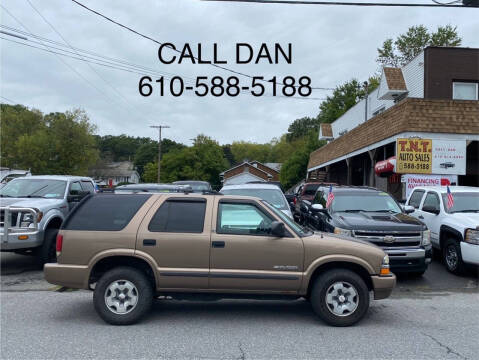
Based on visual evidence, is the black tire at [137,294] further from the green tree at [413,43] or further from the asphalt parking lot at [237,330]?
the green tree at [413,43]

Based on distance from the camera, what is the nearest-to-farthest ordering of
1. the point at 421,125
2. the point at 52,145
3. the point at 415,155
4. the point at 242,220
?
1. the point at 242,220
2. the point at 415,155
3. the point at 421,125
4. the point at 52,145

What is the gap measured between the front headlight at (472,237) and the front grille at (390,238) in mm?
1235

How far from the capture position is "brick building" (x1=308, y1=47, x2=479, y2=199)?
14328mm

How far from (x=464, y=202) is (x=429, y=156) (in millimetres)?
4616

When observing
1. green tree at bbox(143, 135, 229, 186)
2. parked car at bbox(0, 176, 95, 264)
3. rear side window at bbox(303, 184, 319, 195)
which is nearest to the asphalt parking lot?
parked car at bbox(0, 176, 95, 264)

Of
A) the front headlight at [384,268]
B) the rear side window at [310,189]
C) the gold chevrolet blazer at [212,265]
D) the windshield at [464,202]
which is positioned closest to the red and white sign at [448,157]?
the windshield at [464,202]

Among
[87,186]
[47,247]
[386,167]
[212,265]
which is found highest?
[386,167]

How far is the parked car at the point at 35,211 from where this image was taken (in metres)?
8.37

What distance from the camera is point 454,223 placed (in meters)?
9.18

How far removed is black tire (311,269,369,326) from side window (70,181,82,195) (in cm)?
686

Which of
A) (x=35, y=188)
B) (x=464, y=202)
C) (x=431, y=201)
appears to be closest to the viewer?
(x=464, y=202)

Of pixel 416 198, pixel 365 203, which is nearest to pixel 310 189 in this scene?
pixel 416 198

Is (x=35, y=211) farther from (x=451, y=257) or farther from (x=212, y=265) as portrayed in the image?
(x=451, y=257)

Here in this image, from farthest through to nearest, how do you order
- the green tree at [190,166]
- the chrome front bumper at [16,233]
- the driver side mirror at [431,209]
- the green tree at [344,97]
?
the green tree at [190,166], the green tree at [344,97], the driver side mirror at [431,209], the chrome front bumper at [16,233]
